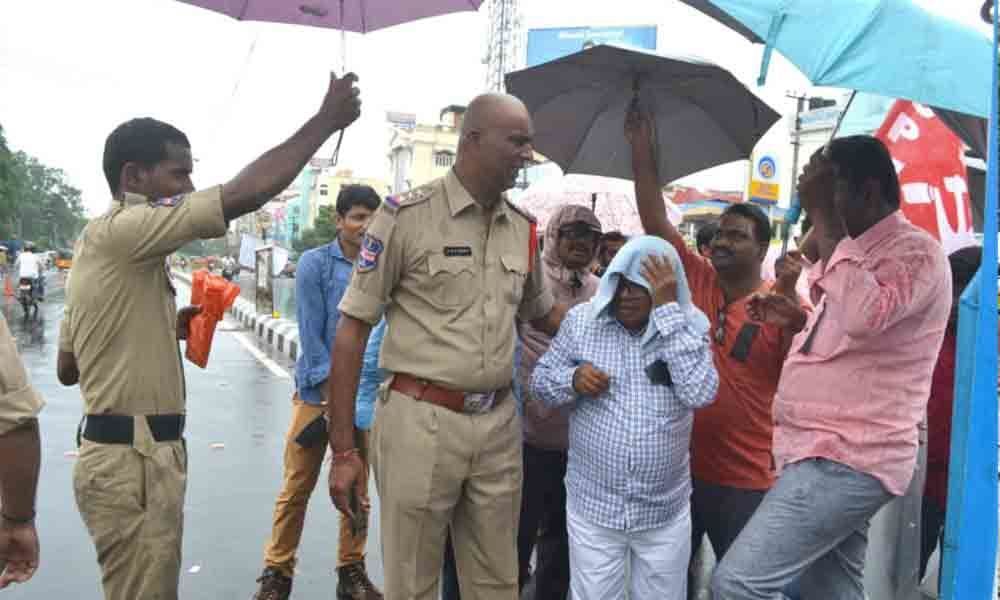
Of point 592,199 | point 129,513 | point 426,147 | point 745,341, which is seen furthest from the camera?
point 426,147

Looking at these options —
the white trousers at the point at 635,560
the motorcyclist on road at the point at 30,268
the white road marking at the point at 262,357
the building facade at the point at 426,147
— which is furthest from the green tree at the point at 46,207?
the white trousers at the point at 635,560

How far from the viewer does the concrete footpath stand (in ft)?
42.4

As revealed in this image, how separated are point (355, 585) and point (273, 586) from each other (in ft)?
1.20

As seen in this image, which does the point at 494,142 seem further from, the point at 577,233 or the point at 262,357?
the point at 262,357

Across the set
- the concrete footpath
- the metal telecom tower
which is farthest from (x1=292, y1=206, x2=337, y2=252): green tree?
the concrete footpath

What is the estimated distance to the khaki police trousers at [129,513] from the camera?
2.15 m

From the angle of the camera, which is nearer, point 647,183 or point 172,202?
point 172,202

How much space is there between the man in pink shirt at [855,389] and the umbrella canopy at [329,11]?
63.8 inches

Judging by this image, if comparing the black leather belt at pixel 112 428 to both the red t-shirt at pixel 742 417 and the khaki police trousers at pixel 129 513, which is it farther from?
the red t-shirt at pixel 742 417

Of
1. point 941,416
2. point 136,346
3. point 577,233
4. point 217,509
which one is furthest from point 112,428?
point 941,416

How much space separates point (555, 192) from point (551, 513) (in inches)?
93.2

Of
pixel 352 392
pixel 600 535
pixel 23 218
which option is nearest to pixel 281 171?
pixel 352 392

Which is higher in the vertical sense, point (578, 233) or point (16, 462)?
point (578, 233)

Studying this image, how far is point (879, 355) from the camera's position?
220 centimetres
